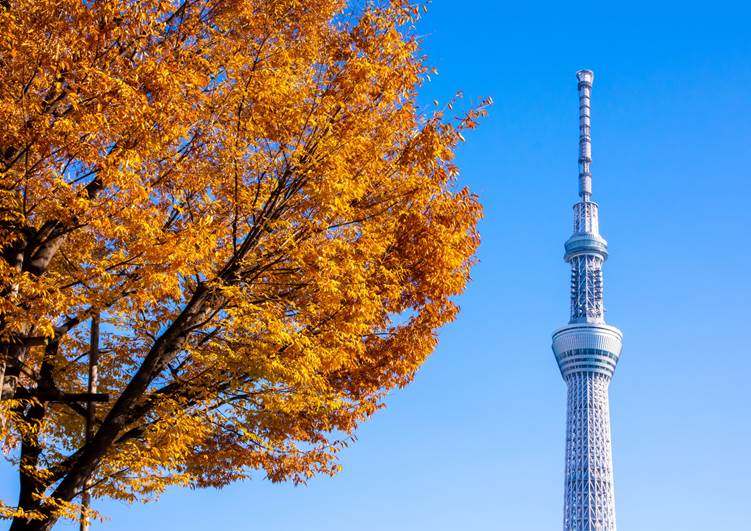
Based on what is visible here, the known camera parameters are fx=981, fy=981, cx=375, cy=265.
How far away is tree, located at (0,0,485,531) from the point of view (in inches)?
371

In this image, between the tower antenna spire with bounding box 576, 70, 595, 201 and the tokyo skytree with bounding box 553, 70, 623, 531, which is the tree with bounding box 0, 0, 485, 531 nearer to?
the tokyo skytree with bounding box 553, 70, 623, 531

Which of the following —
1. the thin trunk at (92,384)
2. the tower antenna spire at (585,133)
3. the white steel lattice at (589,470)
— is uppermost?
the tower antenna spire at (585,133)

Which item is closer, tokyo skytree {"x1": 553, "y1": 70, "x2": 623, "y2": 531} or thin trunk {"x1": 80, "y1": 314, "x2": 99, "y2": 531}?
thin trunk {"x1": 80, "y1": 314, "x2": 99, "y2": 531}

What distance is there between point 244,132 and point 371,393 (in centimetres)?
377

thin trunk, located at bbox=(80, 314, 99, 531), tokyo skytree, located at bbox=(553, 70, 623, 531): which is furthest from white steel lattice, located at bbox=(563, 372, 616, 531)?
thin trunk, located at bbox=(80, 314, 99, 531)

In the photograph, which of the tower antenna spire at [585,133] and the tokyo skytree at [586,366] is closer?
the tokyo skytree at [586,366]

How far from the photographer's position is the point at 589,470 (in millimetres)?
116125

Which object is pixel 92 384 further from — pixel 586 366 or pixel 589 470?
pixel 586 366

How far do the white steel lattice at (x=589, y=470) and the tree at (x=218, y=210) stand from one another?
10888 cm

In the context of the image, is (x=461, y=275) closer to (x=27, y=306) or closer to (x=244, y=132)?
(x=244, y=132)

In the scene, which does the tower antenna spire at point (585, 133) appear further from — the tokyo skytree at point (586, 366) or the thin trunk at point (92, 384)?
the thin trunk at point (92, 384)

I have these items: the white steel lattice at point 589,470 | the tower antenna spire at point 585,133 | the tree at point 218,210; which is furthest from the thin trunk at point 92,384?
the tower antenna spire at point 585,133

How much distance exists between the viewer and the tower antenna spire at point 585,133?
13525 centimetres

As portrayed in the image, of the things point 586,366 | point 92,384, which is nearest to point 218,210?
point 92,384
